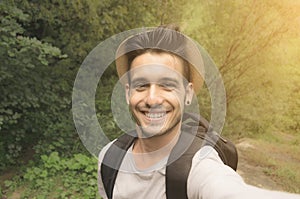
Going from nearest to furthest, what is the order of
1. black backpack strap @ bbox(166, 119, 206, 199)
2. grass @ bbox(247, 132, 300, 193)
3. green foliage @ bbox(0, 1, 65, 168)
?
black backpack strap @ bbox(166, 119, 206, 199), green foliage @ bbox(0, 1, 65, 168), grass @ bbox(247, 132, 300, 193)

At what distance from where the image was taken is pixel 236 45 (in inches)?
276

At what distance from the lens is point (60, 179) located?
5352mm

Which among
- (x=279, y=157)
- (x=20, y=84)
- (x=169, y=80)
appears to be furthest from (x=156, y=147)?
(x=279, y=157)

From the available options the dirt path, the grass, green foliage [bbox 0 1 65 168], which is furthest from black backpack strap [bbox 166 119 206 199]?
the grass

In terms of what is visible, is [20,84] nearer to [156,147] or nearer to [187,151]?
[156,147]

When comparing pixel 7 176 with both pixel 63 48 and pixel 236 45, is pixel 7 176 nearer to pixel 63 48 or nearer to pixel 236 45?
pixel 63 48

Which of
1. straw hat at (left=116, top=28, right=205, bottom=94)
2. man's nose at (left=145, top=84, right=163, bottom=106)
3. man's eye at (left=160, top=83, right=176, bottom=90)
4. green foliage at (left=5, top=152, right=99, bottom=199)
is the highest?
straw hat at (left=116, top=28, right=205, bottom=94)

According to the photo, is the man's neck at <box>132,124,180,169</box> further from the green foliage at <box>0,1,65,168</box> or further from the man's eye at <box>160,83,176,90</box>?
the green foliage at <box>0,1,65,168</box>

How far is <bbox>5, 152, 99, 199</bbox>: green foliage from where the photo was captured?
5.05 m

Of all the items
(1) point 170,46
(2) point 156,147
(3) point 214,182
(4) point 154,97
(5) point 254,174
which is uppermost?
(1) point 170,46

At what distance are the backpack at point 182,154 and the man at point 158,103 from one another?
1 cm

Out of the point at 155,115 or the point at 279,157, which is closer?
the point at 155,115

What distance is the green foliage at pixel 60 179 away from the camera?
199 inches

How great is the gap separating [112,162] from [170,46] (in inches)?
20.8
